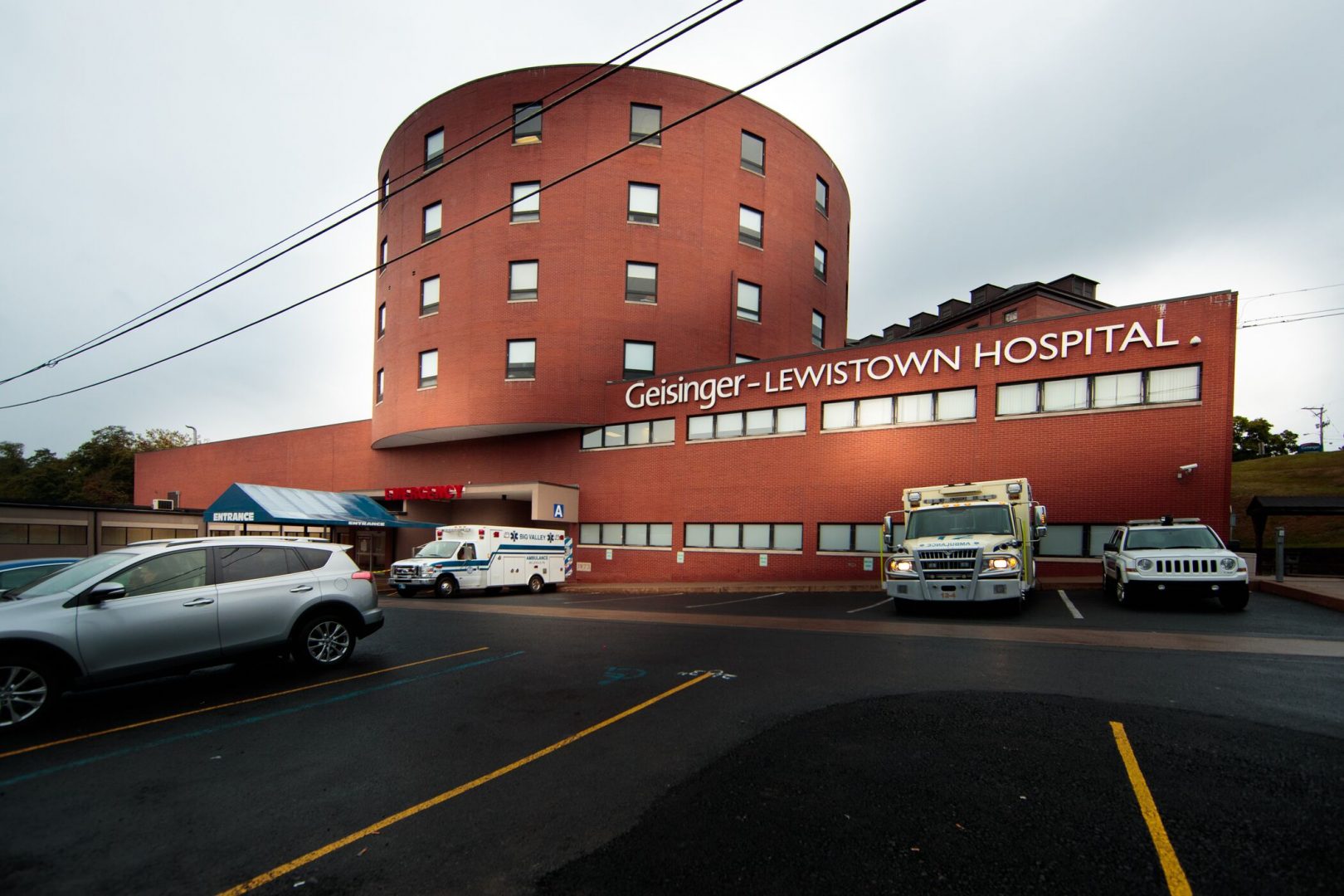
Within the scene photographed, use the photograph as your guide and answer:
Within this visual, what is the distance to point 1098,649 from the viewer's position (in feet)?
31.3

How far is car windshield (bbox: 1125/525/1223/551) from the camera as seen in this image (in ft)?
44.9

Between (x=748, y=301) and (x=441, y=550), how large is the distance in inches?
692

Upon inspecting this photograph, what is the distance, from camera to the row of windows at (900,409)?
22.0m

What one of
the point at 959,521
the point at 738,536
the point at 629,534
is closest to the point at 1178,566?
the point at 959,521

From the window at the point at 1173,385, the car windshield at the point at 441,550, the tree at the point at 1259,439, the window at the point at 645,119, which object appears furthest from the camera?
the tree at the point at 1259,439

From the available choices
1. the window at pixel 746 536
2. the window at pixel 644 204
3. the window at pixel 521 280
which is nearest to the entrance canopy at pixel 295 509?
the window at pixel 521 280

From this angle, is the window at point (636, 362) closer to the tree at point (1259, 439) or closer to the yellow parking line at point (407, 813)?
the yellow parking line at point (407, 813)

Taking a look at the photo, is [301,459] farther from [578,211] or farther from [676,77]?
[676,77]

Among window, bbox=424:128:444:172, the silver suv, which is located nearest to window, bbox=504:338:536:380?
window, bbox=424:128:444:172

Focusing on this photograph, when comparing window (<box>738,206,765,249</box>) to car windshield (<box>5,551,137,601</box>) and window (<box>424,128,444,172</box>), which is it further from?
car windshield (<box>5,551,137,601</box>)

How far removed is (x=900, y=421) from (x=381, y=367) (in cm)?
2598

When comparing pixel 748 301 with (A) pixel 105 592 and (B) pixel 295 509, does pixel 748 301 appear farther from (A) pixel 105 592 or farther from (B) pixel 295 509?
(A) pixel 105 592

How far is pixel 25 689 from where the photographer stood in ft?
21.0

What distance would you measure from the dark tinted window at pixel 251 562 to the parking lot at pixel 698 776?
134 centimetres
